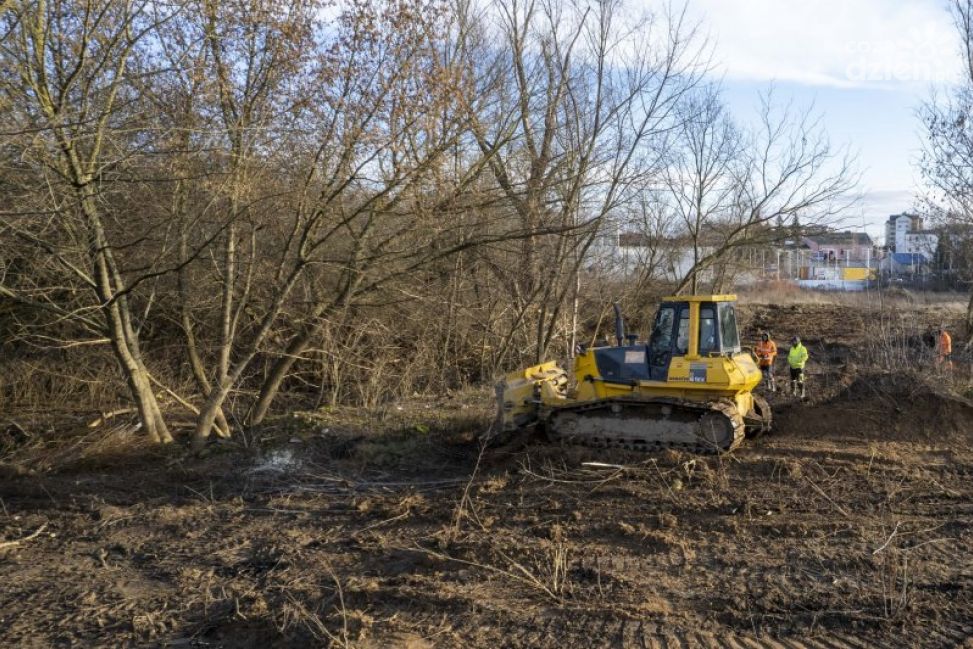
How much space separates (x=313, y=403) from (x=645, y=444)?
684 centimetres

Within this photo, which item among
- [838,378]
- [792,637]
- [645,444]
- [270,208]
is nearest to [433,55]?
[270,208]

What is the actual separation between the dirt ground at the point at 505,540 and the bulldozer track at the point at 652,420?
283 millimetres

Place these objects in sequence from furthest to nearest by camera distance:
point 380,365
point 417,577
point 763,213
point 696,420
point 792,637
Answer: point 763,213 → point 380,365 → point 696,420 → point 417,577 → point 792,637

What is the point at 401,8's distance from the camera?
8.88m

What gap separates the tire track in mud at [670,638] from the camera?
424 centimetres

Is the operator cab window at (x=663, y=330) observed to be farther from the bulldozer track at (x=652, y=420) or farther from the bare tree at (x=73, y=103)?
the bare tree at (x=73, y=103)

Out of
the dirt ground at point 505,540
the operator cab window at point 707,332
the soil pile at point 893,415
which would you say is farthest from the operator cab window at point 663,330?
the soil pile at point 893,415

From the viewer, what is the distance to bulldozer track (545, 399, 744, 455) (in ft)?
27.7

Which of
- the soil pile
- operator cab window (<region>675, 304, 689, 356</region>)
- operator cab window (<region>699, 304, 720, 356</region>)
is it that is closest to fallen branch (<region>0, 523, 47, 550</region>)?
operator cab window (<region>675, 304, 689, 356</region>)

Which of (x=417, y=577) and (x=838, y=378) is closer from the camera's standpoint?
(x=417, y=577)

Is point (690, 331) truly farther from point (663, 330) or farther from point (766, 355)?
point (766, 355)

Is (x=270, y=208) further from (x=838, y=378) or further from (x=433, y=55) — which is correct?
(x=838, y=378)

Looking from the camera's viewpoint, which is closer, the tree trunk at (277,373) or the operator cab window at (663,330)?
the operator cab window at (663,330)

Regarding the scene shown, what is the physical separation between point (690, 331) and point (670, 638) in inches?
195
